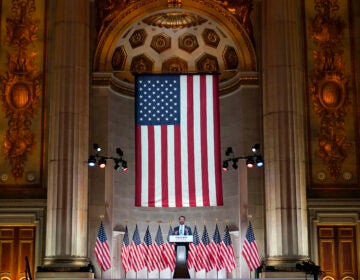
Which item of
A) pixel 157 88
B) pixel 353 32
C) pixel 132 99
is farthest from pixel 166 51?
pixel 353 32

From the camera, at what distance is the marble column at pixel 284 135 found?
22.4 metres

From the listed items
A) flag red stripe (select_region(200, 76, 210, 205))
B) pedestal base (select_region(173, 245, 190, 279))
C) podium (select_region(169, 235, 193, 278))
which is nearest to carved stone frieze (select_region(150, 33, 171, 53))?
flag red stripe (select_region(200, 76, 210, 205))

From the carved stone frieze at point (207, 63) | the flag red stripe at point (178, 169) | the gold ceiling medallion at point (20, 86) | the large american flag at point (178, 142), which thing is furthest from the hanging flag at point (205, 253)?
the carved stone frieze at point (207, 63)

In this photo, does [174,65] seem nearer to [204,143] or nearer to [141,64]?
[141,64]

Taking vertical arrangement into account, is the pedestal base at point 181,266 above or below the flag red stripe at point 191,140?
below

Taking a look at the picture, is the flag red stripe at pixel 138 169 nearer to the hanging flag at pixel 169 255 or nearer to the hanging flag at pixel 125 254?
the hanging flag at pixel 125 254

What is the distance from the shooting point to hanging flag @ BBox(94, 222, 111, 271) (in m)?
22.3

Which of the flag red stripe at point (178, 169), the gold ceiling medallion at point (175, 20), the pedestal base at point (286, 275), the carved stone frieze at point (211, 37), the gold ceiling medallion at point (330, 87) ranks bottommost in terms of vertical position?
→ the pedestal base at point (286, 275)

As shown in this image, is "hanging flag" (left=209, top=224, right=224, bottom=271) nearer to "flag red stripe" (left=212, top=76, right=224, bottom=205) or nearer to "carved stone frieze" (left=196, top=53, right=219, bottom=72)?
"flag red stripe" (left=212, top=76, right=224, bottom=205)

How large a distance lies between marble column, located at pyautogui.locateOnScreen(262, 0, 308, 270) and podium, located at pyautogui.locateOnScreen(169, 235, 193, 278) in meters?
2.62

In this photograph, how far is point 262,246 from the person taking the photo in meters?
23.6

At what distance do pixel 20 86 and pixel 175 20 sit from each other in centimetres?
673

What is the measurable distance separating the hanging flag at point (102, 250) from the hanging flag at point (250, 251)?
4228 millimetres

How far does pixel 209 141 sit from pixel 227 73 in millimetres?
4747
